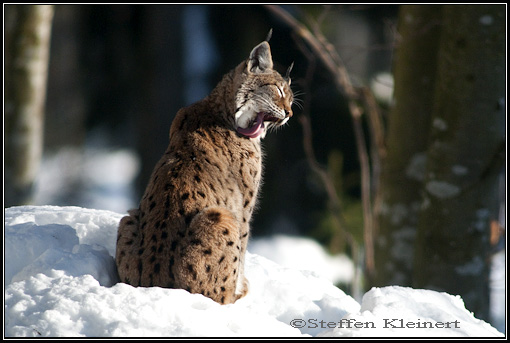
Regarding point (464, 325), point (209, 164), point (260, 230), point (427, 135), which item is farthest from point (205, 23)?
point (464, 325)

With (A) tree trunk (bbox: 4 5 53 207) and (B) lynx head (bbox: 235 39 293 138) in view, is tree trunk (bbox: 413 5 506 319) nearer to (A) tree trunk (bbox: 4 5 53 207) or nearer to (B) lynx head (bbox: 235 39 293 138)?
(B) lynx head (bbox: 235 39 293 138)

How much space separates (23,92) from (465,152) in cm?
528

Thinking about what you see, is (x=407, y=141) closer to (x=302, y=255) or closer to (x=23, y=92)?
(x=23, y=92)

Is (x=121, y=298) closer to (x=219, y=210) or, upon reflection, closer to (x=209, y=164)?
(x=219, y=210)

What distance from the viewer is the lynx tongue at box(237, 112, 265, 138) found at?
457 cm

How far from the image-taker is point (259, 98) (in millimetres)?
4629

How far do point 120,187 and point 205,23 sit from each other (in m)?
4.82

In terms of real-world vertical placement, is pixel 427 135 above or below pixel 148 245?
above

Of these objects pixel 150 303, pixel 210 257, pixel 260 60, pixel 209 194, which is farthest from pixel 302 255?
pixel 150 303

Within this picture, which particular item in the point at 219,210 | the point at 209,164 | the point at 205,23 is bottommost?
the point at 219,210

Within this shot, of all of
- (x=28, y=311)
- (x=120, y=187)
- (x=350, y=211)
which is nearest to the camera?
(x=28, y=311)

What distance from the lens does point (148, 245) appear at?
3.77 meters

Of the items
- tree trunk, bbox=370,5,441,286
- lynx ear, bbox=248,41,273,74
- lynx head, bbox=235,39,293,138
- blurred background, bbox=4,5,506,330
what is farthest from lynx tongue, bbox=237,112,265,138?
tree trunk, bbox=370,5,441,286

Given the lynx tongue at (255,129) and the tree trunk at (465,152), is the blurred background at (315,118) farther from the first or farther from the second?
the lynx tongue at (255,129)
